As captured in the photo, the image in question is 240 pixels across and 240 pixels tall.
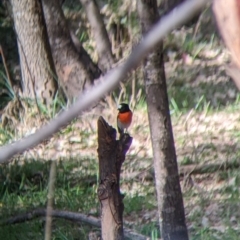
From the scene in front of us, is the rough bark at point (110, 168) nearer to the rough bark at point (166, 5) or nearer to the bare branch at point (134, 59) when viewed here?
the bare branch at point (134, 59)

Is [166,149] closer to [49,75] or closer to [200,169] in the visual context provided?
[200,169]

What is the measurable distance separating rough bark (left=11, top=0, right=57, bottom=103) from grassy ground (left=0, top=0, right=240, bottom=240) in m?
0.31

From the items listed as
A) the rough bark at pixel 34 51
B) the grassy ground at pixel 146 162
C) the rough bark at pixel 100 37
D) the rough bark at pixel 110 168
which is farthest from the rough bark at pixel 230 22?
the rough bark at pixel 100 37

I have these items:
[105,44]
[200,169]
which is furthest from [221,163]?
[105,44]

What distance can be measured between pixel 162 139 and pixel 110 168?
2.26 feet

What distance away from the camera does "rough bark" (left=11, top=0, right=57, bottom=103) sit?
7574 millimetres

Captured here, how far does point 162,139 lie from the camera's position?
397cm

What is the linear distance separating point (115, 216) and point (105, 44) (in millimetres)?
4888

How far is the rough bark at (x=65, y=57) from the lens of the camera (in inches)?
307

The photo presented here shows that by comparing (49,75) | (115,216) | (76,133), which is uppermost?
(49,75)

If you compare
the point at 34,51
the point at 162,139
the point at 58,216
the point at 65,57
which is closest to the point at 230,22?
the point at 162,139

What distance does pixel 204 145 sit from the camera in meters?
6.54

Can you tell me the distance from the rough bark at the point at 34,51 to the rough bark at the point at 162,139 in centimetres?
378

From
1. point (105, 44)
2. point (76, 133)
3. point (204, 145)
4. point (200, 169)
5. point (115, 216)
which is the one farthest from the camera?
point (105, 44)
